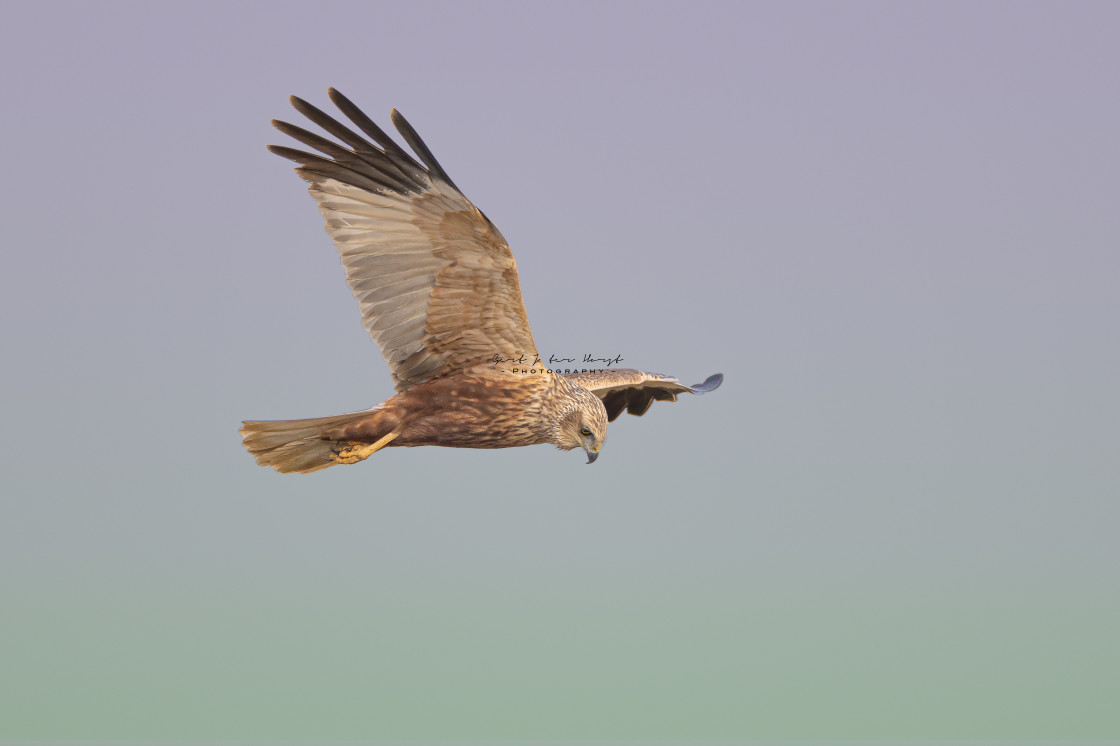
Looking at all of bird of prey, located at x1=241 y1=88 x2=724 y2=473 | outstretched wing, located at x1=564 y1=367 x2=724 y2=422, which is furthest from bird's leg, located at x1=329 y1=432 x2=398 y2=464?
outstretched wing, located at x1=564 y1=367 x2=724 y2=422

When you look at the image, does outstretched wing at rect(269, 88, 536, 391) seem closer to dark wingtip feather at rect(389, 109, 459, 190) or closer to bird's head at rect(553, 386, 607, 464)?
dark wingtip feather at rect(389, 109, 459, 190)

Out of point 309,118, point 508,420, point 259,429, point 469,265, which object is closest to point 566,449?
point 508,420

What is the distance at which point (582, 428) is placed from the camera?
27.5ft

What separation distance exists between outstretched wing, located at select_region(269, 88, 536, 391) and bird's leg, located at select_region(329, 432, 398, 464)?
0.48m

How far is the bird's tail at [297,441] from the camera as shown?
8250 millimetres

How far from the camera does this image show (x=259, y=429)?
8.30 m

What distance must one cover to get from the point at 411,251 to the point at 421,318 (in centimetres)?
52

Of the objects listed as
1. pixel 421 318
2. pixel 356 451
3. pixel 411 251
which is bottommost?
pixel 356 451

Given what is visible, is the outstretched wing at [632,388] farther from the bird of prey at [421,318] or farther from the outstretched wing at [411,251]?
the outstretched wing at [411,251]

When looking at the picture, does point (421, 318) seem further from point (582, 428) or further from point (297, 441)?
point (582, 428)

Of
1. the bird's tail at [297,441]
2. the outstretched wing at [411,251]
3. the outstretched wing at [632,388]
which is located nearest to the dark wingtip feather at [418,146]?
the outstretched wing at [411,251]

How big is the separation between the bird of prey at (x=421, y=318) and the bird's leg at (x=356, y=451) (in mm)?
10

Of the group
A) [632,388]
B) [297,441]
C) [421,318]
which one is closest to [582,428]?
[421,318]

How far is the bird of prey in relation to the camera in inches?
302
